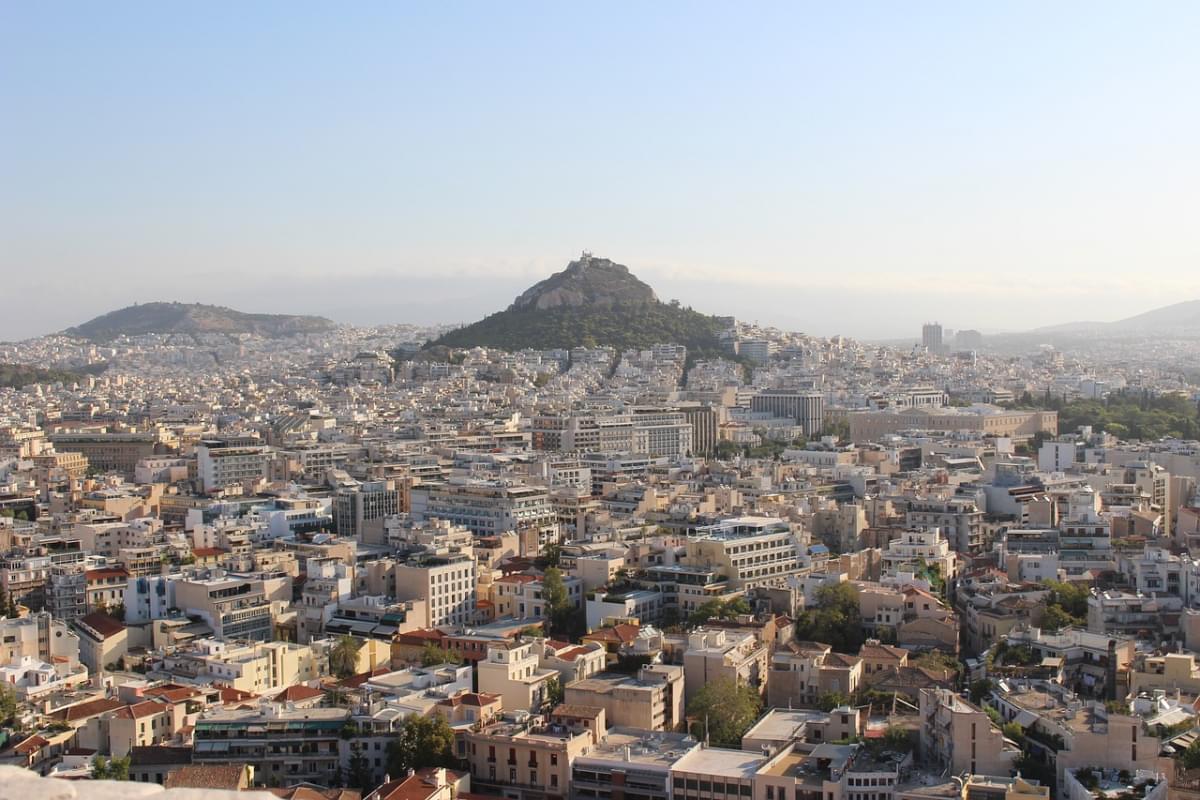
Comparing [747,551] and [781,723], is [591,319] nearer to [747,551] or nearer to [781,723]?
[747,551]

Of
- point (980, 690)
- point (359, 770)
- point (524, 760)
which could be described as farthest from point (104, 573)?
point (980, 690)

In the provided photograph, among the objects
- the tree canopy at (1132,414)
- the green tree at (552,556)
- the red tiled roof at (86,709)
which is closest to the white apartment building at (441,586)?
the green tree at (552,556)

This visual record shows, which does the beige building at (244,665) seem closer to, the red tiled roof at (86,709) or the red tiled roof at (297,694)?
the red tiled roof at (297,694)

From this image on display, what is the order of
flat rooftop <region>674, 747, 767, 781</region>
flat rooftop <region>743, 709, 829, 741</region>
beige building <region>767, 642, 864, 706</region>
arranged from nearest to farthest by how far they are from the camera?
flat rooftop <region>674, 747, 767, 781</region> → flat rooftop <region>743, 709, 829, 741</region> → beige building <region>767, 642, 864, 706</region>

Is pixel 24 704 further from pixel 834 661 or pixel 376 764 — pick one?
pixel 834 661

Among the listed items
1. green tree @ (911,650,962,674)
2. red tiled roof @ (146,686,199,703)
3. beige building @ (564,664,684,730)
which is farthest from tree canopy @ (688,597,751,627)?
red tiled roof @ (146,686,199,703)

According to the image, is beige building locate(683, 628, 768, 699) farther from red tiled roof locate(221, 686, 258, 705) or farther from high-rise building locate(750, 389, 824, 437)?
high-rise building locate(750, 389, 824, 437)
